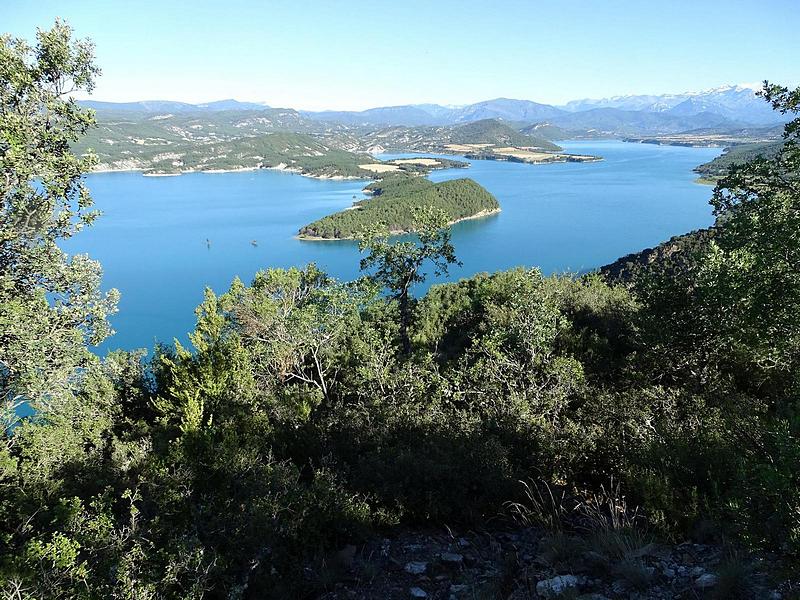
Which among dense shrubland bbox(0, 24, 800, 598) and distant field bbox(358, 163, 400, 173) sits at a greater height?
distant field bbox(358, 163, 400, 173)

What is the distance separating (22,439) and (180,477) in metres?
6.78

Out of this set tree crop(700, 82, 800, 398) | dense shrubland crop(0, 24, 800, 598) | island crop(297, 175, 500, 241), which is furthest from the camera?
island crop(297, 175, 500, 241)

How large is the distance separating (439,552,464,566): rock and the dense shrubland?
2.65 ft

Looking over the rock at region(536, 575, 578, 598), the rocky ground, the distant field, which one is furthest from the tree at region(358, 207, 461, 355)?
the distant field

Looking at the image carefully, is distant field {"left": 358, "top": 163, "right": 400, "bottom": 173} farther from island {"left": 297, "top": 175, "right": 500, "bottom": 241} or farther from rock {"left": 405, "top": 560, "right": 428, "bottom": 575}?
rock {"left": 405, "top": 560, "right": 428, "bottom": 575}

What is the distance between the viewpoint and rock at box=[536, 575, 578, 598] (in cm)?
406

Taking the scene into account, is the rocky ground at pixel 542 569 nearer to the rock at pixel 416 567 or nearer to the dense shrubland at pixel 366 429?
the rock at pixel 416 567

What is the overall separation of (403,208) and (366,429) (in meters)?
87.6

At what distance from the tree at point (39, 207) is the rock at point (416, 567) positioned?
702 centimetres

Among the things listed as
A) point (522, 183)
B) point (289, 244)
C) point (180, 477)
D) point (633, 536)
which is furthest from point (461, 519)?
point (522, 183)

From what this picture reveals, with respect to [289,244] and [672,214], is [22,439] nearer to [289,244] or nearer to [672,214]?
[289,244]

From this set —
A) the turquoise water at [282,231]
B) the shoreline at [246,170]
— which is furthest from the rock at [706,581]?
the shoreline at [246,170]

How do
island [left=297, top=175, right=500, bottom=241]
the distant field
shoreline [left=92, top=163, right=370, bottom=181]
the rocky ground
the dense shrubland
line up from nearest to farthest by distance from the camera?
the rocky ground → the dense shrubland → island [left=297, top=175, right=500, bottom=241] → shoreline [left=92, top=163, right=370, bottom=181] → the distant field

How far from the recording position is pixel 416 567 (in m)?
5.08
